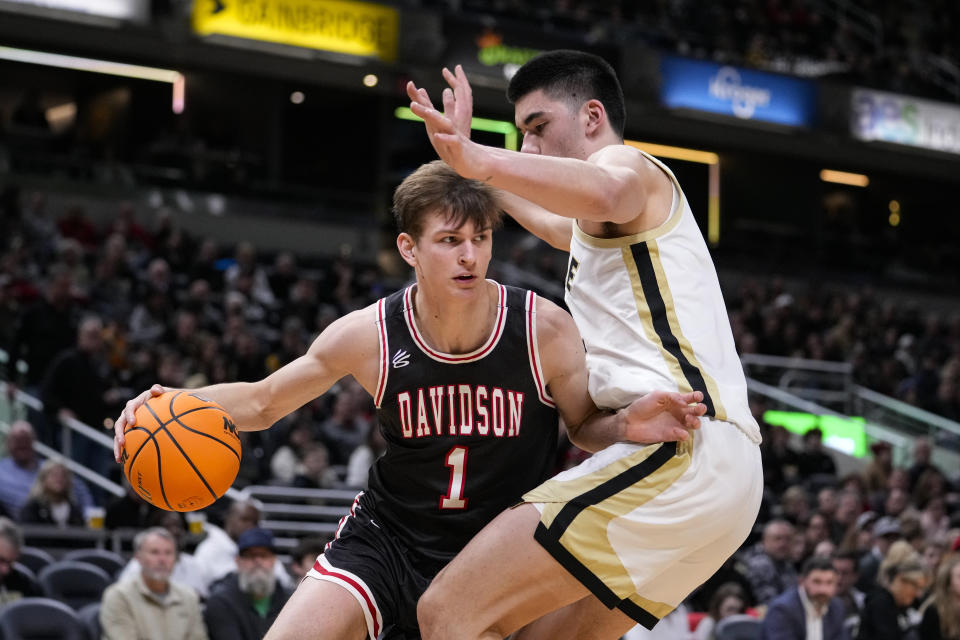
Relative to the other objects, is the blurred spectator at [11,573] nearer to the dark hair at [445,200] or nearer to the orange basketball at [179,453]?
the orange basketball at [179,453]

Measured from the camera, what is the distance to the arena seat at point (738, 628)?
9.12 m

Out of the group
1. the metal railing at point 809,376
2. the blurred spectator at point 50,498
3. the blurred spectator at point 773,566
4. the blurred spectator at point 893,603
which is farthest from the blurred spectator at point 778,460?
the blurred spectator at point 50,498

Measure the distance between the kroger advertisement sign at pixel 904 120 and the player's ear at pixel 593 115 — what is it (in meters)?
20.6

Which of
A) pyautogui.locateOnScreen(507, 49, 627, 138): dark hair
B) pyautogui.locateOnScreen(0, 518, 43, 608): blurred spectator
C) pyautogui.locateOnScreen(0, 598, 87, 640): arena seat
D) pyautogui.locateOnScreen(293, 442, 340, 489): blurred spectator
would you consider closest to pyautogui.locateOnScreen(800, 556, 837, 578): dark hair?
pyautogui.locateOnScreen(293, 442, 340, 489): blurred spectator

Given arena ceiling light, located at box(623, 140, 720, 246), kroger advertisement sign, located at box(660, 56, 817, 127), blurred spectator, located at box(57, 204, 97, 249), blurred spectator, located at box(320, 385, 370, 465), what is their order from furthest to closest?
arena ceiling light, located at box(623, 140, 720, 246) < kroger advertisement sign, located at box(660, 56, 817, 127) < blurred spectator, located at box(57, 204, 97, 249) < blurred spectator, located at box(320, 385, 370, 465)

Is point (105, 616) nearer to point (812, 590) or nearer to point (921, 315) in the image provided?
point (812, 590)

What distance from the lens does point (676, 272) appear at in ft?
13.6

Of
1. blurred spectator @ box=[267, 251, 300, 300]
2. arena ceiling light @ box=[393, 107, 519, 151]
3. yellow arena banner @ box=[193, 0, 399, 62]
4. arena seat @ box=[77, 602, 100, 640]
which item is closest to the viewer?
arena seat @ box=[77, 602, 100, 640]

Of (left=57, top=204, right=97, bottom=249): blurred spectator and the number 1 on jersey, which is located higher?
the number 1 on jersey

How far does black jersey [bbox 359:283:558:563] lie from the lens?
4.39 m

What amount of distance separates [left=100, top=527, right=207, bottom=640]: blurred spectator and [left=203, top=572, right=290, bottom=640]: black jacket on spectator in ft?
0.34

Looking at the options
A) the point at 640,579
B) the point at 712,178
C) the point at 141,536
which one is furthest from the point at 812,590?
the point at 712,178

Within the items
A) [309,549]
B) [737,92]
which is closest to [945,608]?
[309,549]

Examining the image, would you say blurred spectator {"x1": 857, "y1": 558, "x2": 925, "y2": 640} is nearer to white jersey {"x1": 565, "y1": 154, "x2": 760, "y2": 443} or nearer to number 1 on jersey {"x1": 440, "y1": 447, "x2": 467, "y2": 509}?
white jersey {"x1": 565, "y1": 154, "x2": 760, "y2": 443}
